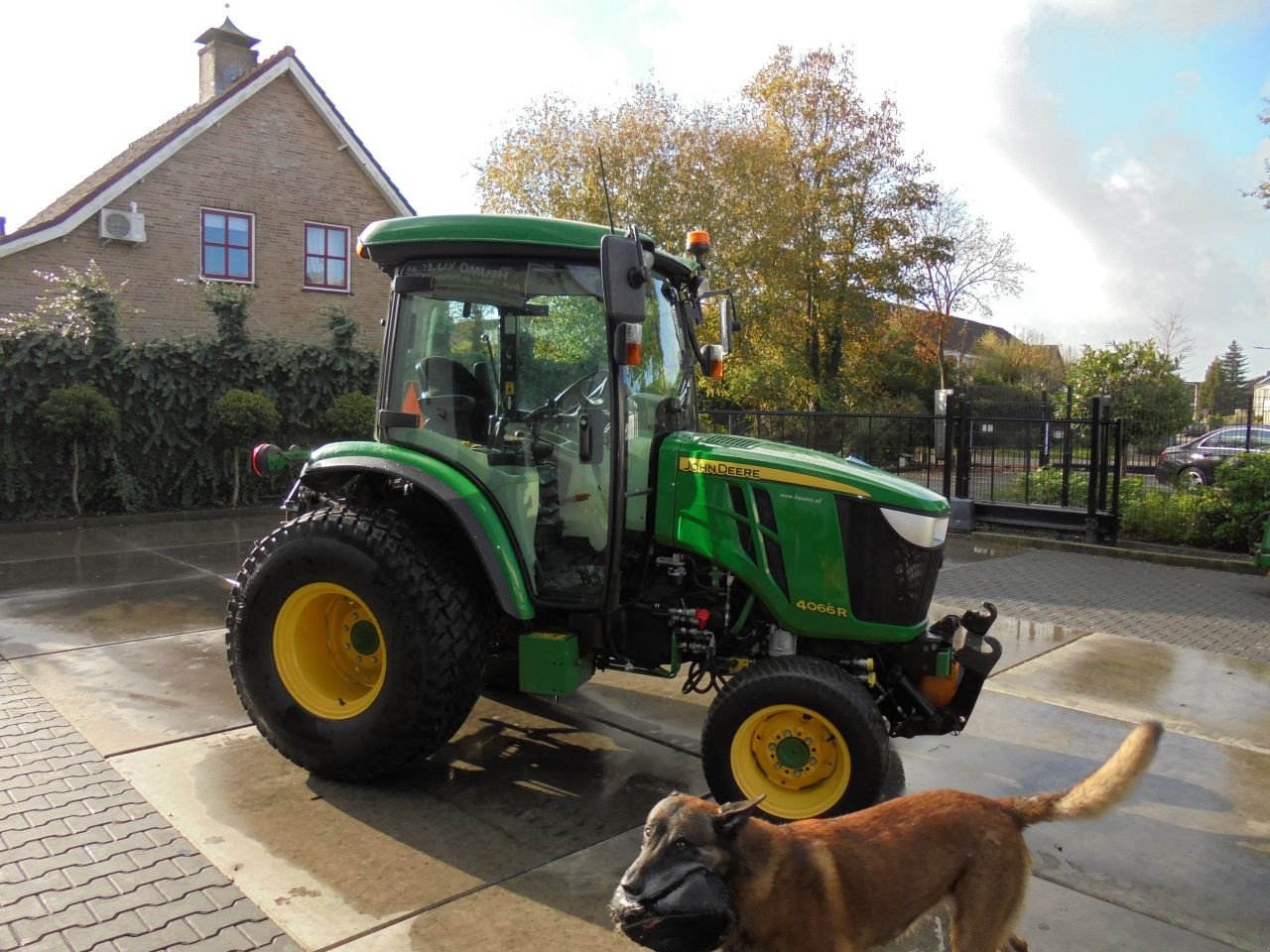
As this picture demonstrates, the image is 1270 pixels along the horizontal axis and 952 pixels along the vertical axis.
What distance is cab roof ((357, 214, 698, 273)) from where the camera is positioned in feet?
12.6

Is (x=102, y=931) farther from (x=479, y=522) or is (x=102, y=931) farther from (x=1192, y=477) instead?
(x=1192, y=477)

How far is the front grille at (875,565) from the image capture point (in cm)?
364

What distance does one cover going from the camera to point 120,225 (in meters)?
16.7

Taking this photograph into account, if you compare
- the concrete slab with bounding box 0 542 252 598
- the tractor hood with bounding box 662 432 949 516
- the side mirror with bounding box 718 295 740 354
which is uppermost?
the side mirror with bounding box 718 295 740 354

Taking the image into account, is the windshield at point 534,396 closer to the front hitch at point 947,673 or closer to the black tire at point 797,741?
the black tire at point 797,741

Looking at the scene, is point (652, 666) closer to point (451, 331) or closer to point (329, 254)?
point (451, 331)

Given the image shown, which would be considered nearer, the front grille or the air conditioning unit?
the front grille

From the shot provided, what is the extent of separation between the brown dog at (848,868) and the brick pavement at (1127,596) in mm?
4859

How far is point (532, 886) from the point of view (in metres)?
3.12

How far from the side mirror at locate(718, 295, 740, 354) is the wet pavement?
197cm

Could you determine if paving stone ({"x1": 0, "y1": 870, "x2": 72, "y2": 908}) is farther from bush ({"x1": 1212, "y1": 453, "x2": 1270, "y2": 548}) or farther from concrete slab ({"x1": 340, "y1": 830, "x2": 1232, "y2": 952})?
bush ({"x1": 1212, "y1": 453, "x2": 1270, "y2": 548})

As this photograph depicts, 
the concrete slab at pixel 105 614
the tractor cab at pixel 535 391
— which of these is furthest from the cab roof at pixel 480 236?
the concrete slab at pixel 105 614

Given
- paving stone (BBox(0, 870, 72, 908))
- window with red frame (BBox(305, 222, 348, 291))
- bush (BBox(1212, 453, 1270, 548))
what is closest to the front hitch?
paving stone (BBox(0, 870, 72, 908))

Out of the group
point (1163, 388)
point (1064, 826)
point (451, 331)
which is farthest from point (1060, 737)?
point (1163, 388)
